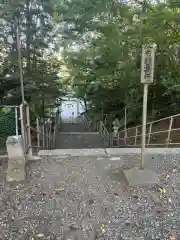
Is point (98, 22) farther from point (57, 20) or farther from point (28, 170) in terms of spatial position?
point (28, 170)

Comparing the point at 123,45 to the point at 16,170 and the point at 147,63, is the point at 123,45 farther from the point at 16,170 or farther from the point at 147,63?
the point at 16,170

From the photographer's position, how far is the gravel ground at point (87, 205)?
7.30ft

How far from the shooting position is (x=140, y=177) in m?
3.02

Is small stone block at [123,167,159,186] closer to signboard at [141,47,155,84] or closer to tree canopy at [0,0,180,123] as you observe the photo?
signboard at [141,47,155,84]

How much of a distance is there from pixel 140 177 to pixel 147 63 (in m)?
1.31

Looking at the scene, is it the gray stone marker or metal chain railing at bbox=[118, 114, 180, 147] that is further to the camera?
metal chain railing at bbox=[118, 114, 180, 147]

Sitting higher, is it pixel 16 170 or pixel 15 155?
pixel 15 155

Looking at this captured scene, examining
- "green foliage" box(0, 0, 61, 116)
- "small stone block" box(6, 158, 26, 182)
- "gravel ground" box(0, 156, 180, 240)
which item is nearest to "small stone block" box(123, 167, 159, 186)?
"gravel ground" box(0, 156, 180, 240)

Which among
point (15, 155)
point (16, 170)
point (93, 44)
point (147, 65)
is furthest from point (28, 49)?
point (147, 65)

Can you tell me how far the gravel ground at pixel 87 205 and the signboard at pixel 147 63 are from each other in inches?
47.2

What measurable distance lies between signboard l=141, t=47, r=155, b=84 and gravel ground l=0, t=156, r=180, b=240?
3.93 feet

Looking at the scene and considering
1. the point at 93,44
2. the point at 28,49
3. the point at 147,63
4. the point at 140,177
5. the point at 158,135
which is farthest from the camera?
the point at 93,44

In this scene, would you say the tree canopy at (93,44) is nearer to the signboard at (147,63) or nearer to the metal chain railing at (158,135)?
the metal chain railing at (158,135)

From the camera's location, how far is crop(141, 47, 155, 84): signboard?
2.81 meters
